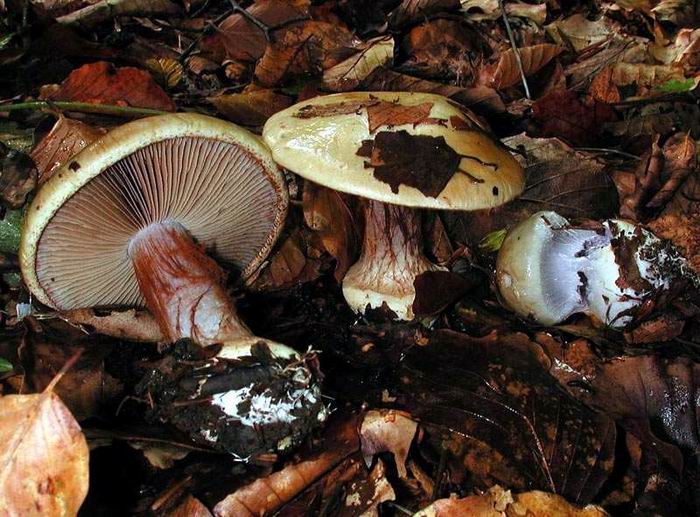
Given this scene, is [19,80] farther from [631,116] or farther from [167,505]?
[631,116]

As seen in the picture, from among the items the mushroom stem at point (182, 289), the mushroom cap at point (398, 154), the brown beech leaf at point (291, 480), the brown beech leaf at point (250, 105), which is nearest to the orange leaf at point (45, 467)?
the brown beech leaf at point (291, 480)

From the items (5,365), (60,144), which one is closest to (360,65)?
(60,144)

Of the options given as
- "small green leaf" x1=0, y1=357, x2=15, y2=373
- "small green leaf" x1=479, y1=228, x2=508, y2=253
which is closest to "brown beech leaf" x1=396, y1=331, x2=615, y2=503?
Result: "small green leaf" x1=479, y1=228, x2=508, y2=253

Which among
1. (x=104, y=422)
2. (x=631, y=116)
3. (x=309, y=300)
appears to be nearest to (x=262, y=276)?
(x=309, y=300)

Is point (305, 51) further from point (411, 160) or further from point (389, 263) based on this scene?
point (411, 160)

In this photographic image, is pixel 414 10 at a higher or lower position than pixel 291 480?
higher

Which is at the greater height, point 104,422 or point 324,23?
point 324,23
